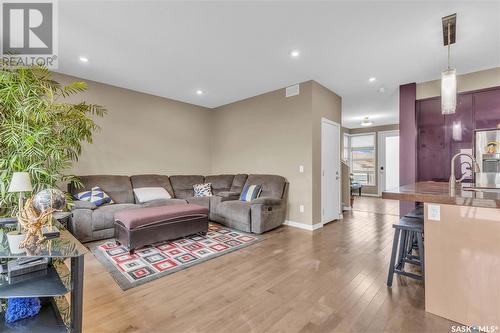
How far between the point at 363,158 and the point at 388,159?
868 mm

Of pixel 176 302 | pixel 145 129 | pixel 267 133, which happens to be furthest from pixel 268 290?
pixel 145 129

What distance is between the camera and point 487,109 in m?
3.57

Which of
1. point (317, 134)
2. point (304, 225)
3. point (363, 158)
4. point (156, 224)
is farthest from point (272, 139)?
point (363, 158)

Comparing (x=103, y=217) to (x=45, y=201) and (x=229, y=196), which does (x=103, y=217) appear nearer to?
(x=45, y=201)

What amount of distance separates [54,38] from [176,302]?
136 inches

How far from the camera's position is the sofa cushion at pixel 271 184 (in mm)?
4284

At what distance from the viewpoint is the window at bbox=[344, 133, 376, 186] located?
27.9 feet

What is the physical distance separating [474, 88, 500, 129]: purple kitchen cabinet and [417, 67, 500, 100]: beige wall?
13 cm

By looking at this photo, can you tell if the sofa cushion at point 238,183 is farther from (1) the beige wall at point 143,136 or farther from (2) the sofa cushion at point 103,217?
(2) the sofa cushion at point 103,217

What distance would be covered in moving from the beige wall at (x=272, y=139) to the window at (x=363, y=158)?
5.60 metres

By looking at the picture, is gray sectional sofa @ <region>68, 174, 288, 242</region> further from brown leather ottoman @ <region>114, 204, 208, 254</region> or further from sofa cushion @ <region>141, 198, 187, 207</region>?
brown leather ottoman @ <region>114, 204, 208, 254</region>

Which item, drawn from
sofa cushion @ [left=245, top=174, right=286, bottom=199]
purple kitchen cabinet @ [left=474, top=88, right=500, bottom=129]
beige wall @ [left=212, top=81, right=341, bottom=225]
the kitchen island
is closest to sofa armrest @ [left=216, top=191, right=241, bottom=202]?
sofa cushion @ [left=245, top=174, right=286, bottom=199]

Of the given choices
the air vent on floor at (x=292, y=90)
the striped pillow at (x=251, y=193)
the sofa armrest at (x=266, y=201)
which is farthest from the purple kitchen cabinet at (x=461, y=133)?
the striped pillow at (x=251, y=193)

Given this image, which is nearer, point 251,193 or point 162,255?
point 162,255
